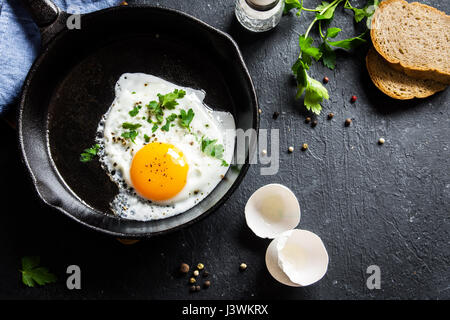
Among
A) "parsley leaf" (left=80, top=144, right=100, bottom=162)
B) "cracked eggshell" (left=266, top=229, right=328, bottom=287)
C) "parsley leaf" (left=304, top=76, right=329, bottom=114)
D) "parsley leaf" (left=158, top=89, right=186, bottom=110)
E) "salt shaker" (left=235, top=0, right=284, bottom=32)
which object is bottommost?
"cracked eggshell" (left=266, top=229, right=328, bottom=287)

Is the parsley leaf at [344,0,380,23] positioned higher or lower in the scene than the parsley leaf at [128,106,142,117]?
higher

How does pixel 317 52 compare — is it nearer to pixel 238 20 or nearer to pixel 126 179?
pixel 238 20

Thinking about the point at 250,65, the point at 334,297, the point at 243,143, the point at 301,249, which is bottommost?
the point at 334,297

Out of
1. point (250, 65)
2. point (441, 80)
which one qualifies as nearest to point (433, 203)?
point (441, 80)

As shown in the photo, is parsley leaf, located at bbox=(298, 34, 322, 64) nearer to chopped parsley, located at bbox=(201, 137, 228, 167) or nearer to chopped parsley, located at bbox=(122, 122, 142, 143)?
chopped parsley, located at bbox=(201, 137, 228, 167)

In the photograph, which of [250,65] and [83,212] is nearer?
[83,212]

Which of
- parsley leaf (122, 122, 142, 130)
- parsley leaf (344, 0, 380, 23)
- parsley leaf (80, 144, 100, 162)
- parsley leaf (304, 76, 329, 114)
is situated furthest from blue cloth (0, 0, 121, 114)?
parsley leaf (344, 0, 380, 23)
